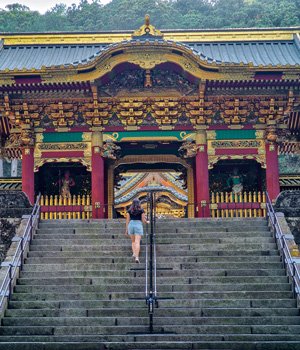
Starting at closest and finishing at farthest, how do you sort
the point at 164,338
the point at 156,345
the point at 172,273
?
the point at 156,345
the point at 164,338
the point at 172,273

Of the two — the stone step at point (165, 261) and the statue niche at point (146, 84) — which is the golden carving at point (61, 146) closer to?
the statue niche at point (146, 84)

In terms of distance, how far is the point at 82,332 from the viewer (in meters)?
9.40

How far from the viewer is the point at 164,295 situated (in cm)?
1053

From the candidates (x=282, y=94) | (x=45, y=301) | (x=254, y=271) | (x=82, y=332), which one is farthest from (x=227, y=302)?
(x=282, y=94)

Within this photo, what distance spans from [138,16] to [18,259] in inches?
2001

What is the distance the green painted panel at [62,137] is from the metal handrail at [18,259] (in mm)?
4097

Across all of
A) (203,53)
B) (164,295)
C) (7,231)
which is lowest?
(164,295)

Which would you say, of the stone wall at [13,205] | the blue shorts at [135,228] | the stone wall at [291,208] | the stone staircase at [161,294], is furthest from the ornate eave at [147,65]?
the blue shorts at [135,228]

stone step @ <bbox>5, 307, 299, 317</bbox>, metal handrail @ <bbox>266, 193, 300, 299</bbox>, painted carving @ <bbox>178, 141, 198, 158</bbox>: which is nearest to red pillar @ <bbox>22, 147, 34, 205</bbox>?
painted carving @ <bbox>178, 141, 198, 158</bbox>

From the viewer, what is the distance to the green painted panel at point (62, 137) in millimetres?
17766

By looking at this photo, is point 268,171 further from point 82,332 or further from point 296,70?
point 82,332

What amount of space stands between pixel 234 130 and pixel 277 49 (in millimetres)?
4683

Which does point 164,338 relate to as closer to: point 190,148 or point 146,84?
point 190,148

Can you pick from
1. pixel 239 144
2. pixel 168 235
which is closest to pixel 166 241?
pixel 168 235
